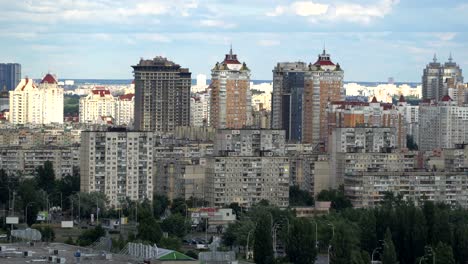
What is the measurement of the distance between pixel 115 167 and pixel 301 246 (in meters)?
18.8

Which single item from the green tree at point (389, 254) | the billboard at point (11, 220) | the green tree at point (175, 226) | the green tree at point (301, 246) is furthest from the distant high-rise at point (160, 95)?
the green tree at point (389, 254)

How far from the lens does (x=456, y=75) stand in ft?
378

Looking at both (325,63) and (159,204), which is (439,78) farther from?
(159,204)

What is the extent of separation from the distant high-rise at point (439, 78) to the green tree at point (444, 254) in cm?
6958

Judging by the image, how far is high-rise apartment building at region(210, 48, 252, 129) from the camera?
3246 inches

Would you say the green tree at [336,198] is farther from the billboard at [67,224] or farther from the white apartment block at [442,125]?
the white apartment block at [442,125]

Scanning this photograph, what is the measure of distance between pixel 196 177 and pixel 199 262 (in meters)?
28.0

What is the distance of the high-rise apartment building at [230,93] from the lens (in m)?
82.4

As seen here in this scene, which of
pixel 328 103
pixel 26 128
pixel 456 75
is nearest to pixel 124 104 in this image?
pixel 456 75

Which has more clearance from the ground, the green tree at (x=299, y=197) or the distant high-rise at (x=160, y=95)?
the distant high-rise at (x=160, y=95)

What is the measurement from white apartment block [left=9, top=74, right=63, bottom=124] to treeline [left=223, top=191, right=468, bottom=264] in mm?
60893

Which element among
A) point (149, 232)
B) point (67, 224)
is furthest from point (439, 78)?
point (149, 232)

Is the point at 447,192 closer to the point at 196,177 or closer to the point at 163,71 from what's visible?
the point at 196,177

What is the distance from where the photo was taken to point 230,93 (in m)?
82.8
